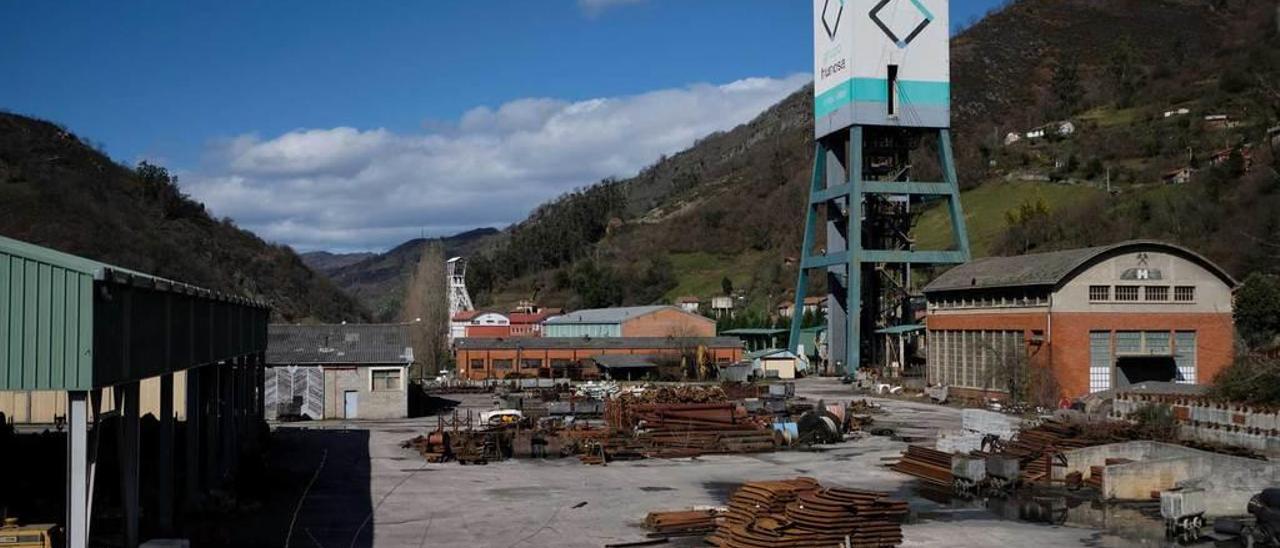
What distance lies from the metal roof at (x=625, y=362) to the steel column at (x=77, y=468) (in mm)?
67347

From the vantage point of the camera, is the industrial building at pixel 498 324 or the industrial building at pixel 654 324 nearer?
the industrial building at pixel 654 324

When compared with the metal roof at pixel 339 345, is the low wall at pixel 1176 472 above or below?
below

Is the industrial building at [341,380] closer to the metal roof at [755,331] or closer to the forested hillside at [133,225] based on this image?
the forested hillside at [133,225]

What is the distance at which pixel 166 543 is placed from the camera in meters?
16.0

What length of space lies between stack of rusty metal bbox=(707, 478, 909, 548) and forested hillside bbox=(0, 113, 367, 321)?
6031cm

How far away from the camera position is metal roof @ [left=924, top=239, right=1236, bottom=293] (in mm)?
51781

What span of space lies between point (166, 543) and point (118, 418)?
1832mm

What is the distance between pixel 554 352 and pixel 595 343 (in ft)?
9.49

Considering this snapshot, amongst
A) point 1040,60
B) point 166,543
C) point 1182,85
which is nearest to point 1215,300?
point 166,543

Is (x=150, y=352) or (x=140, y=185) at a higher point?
(x=140, y=185)

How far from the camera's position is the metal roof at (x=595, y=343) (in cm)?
8157

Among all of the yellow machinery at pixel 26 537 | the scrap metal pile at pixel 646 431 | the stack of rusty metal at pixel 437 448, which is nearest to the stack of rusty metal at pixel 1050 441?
the scrap metal pile at pixel 646 431

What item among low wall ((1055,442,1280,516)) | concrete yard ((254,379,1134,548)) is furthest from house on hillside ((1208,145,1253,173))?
low wall ((1055,442,1280,516))

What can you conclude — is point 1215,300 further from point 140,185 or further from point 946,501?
point 140,185
